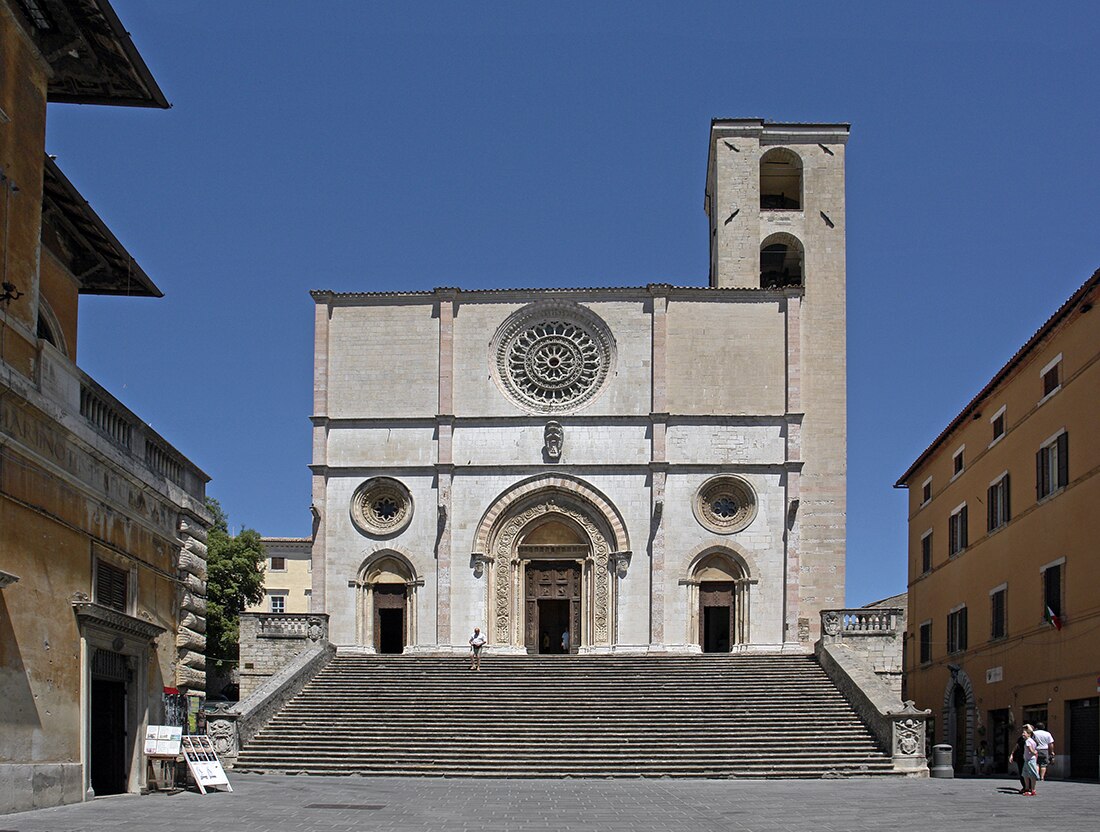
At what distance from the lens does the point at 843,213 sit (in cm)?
4238

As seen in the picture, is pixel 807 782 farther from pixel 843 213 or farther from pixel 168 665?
pixel 843 213

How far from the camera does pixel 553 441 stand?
39.5 meters

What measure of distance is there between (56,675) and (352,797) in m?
6.40

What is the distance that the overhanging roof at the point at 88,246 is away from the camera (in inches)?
758

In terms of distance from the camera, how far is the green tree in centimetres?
5350

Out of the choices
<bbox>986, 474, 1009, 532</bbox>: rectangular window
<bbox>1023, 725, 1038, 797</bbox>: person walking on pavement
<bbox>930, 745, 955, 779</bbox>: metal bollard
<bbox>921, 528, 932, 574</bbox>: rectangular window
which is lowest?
<bbox>930, 745, 955, 779</bbox>: metal bollard

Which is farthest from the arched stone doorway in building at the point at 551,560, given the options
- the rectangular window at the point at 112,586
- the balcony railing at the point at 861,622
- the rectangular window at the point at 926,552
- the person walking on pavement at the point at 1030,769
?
the rectangular window at the point at 112,586

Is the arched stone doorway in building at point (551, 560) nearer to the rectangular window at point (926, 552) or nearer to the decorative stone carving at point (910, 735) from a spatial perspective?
the rectangular window at point (926, 552)

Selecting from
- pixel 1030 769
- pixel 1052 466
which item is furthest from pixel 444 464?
pixel 1030 769

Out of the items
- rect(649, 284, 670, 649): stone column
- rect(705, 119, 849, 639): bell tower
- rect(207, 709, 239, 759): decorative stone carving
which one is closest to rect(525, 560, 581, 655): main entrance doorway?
rect(649, 284, 670, 649): stone column

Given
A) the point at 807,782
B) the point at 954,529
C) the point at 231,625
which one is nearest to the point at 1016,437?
the point at 954,529

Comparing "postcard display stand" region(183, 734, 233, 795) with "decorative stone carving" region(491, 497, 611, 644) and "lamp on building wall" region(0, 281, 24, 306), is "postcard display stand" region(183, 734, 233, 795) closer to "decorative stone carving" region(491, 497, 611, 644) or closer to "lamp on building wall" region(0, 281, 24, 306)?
"lamp on building wall" region(0, 281, 24, 306)

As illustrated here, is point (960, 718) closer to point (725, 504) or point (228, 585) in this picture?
point (725, 504)

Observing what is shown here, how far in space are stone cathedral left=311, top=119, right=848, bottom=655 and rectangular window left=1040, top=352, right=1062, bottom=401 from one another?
998 cm
